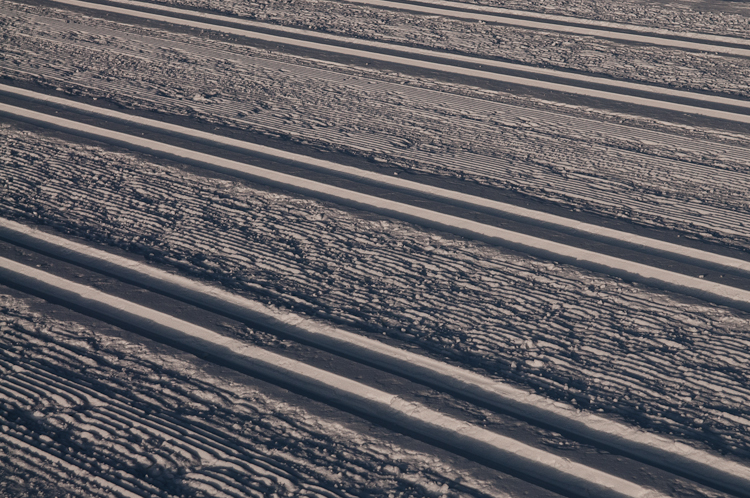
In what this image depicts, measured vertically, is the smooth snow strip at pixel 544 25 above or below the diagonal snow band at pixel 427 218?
above

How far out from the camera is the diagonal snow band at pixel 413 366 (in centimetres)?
310

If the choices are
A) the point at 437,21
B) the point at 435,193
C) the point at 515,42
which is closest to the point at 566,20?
the point at 515,42

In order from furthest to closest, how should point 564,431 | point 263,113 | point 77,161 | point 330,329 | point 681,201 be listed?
1. point 263,113
2. point 77,161
3. point 681,201
4. point 330,329
5. point 564,431

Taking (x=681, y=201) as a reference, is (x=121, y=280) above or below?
below

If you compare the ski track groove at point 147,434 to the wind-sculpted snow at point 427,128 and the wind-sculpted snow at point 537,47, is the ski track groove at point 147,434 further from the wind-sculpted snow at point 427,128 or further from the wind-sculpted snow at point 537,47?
the wind-sculpted snow at point 537,47

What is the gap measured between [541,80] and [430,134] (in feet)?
6.21

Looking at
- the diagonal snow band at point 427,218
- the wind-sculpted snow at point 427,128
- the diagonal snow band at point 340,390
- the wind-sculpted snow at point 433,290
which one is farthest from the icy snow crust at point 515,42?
the diagonal snow band at point 340,390

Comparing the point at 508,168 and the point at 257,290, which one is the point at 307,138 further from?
the point at 257,290

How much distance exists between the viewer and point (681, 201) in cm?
525

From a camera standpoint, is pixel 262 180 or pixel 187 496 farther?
pixel 262 180

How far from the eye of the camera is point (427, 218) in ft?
16.7

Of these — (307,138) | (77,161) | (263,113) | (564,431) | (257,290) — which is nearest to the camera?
(564,431)

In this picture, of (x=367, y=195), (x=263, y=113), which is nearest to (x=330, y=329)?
(x=367, y=195)

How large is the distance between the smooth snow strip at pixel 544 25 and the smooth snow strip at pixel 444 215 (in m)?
4.67
